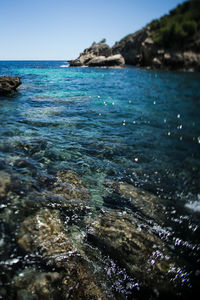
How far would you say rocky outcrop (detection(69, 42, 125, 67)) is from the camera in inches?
2606

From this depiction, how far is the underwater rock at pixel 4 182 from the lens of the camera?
384cm

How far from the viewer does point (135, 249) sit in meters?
3.06

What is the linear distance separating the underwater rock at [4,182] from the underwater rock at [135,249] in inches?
80.9

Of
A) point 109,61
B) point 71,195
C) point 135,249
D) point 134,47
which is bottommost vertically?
point 135,249

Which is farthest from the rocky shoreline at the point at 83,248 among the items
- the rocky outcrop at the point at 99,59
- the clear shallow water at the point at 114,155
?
the rocky outcrop at the point at 99,59

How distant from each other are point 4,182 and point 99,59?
243 feet

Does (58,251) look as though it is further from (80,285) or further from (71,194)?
(71,194)

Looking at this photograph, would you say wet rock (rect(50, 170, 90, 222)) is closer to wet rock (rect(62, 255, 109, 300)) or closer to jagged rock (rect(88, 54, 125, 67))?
wet rock (rect(62, 255, 109, 300))

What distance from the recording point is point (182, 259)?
2973mm

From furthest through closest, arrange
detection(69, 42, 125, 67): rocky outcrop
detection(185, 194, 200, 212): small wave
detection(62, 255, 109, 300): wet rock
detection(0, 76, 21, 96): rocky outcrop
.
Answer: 1. detection(69, 42, 125, 67): rocky outcrop
2. detection(0, 76, 21, 96): rocky outcrop
3. detection(185, 194, 200, 212): small wave
4. detection(62, 255, 109, 300): wet rock

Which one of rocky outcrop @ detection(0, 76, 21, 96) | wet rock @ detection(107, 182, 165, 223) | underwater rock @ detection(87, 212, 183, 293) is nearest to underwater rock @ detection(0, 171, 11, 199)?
underwater rock @ detection(87, 212, 183, 293)

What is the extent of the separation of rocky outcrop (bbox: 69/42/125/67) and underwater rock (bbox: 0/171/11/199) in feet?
230

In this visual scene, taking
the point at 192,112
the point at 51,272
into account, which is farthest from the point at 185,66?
the point at 51,272

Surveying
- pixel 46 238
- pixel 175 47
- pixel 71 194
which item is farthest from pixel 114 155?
pixel 175 47
